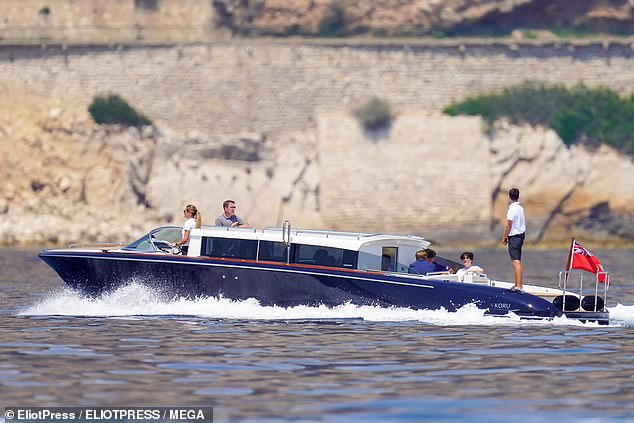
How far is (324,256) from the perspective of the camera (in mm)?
18547

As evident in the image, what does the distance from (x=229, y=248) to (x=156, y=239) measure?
4.81 feet

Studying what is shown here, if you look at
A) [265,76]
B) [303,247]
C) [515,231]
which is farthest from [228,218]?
[265,76]

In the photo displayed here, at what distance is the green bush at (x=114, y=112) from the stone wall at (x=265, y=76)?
59 cm

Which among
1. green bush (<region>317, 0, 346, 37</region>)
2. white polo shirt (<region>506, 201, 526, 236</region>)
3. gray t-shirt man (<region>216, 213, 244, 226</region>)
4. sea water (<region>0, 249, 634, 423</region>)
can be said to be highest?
green bush (<region>317, 0, 346, 37</region>)

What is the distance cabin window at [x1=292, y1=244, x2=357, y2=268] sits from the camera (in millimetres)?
18422

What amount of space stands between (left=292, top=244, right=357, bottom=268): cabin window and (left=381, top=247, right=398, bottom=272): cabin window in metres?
0.51

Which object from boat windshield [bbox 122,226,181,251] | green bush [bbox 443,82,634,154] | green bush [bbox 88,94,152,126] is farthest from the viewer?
green bush [bbox 443,82,634,154]

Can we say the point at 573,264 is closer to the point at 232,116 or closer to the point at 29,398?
the point at 29,398

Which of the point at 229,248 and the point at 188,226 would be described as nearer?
the point at 229,248

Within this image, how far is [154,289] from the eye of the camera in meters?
19.0

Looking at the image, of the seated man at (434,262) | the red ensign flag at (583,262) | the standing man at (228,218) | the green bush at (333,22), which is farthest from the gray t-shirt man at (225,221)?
the green bush at (333,22)

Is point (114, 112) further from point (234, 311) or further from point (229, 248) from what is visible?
point (234, 311)

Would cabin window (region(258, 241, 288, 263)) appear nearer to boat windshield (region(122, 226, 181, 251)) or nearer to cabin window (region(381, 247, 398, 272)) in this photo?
cabin window (region(381, 247, 398, 272))

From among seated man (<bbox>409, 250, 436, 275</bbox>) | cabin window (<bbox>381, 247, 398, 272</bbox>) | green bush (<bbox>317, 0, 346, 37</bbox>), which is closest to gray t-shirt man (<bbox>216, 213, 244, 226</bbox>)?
cabin window (<bbox>381, 247, 398, 272</bbox>)
